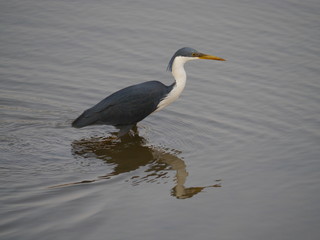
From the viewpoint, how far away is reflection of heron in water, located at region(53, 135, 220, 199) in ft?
26.7

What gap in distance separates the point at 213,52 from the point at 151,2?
118 inches

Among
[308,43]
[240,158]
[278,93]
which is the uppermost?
[308,43]

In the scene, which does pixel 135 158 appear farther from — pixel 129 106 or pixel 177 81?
pixel 177 81

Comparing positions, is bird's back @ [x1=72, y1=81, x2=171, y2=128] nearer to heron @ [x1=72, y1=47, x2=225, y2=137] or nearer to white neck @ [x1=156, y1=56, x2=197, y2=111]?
heron @ [x1=72, y1=47, x2=225, y2=137]

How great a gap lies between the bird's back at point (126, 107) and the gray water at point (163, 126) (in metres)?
0.39

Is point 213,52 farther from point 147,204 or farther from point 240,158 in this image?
point 147,204

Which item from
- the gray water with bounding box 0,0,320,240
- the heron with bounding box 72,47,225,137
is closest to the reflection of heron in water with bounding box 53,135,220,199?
the gray water with bounding box 0,0,320,240

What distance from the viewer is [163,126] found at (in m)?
9.99

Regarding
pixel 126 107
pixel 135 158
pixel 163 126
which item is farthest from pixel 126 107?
pixel 135 158

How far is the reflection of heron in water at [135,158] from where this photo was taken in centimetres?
815

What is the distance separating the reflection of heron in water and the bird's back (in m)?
0.34

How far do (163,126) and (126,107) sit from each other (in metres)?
0.80

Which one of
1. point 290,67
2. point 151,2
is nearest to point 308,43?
point 290,67

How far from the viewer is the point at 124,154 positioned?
9.25 m
